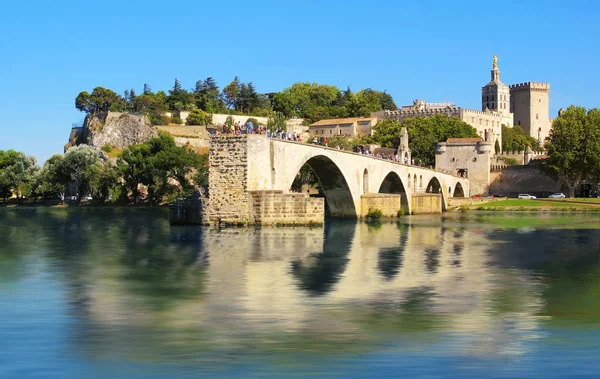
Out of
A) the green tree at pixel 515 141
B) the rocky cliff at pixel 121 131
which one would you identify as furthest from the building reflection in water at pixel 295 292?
the green tree at pixel 515 141

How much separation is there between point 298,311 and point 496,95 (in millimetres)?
138494

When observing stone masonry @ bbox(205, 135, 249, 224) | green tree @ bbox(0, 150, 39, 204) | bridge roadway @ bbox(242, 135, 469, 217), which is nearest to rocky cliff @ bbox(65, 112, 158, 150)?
green tree @ bbox(0, 150, 39, 204)

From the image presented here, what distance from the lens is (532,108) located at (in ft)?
484

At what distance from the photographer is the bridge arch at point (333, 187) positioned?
50781mm

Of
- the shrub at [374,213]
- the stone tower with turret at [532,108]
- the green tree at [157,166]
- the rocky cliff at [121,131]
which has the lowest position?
the shrub at [374,213]

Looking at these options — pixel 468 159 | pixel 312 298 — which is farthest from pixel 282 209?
pixel 468 159

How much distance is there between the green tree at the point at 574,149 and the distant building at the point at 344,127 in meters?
42.4

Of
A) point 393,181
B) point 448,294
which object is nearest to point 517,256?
point 448,294

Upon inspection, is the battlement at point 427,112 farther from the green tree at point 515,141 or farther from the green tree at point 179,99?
the green tree at point 179,99

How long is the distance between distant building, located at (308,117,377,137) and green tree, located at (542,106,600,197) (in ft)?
139

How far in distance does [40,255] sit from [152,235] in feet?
33.5

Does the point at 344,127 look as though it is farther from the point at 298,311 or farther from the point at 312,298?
the point at 298,311

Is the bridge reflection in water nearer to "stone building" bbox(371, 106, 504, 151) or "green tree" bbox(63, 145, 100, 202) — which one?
"green tree" bbox(63, 145, 100, 202)

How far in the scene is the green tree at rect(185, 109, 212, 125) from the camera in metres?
113
